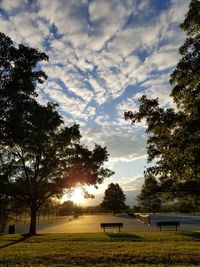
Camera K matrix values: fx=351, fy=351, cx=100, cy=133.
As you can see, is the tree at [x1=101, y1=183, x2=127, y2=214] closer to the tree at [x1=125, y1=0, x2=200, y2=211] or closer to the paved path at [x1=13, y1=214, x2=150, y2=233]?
the paved path at [x1=13, y1=214, x2=150, y2=233]

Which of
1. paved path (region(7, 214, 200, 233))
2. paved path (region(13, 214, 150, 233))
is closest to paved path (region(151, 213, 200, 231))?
paved path (region(7, 214, 200, 233))

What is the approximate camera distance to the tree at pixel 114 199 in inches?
3839

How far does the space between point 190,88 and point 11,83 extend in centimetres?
828

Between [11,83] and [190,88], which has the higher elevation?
[11,83]

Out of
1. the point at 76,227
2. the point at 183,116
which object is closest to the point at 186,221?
the point at 76,227

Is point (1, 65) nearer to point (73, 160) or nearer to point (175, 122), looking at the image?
point (175, 122)

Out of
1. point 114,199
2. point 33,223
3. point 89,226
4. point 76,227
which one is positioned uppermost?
point 114,199

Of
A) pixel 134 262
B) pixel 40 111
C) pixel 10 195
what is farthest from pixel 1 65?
pixel 10 195

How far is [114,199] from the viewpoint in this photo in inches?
3836

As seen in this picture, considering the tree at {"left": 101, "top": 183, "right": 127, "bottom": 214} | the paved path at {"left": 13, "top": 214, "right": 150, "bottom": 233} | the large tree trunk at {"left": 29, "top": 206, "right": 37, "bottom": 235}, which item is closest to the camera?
the large tree trunk at {"left": 29, "top": 206, "right": 37, "bottom": 235}

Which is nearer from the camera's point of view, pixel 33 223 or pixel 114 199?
pixel 33 223

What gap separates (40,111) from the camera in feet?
60.1

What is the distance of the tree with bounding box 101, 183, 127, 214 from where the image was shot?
97500 millimetres

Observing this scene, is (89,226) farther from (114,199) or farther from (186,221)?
(114,199)
